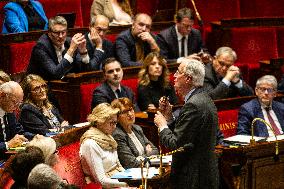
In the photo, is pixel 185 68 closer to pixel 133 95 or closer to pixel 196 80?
pixel 196 80

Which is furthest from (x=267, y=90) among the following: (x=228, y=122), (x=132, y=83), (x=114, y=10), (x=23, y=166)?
(x=23, y=166)

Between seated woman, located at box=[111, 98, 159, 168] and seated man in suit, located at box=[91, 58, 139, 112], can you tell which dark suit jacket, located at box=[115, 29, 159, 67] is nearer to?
seated man in suit, located at box=[91, 58, 139, 112]

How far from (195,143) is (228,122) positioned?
1440 mm

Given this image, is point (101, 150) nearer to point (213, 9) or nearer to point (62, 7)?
point (62, 7)

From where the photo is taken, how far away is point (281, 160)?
3490 millimetres

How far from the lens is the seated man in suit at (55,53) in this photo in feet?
13.5

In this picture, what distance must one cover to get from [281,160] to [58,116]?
1173mm

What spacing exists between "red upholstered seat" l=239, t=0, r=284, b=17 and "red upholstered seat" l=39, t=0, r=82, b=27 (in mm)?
1402

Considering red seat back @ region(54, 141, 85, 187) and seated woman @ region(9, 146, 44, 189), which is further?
red seat back @ region(54, 141, 85, 187)

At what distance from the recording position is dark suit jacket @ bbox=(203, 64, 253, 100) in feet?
13.9

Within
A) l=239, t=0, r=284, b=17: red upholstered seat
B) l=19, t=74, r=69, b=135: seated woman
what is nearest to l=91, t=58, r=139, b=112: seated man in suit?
l=19, t=74, r=69, b=135: seated woman

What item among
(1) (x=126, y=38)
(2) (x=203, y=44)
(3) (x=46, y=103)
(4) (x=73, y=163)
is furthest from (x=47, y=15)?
(4) (x=73, y=163)

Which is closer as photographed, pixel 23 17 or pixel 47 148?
pixel 47 148

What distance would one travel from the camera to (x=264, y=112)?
13.3 feet
